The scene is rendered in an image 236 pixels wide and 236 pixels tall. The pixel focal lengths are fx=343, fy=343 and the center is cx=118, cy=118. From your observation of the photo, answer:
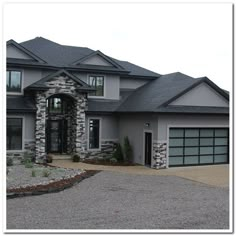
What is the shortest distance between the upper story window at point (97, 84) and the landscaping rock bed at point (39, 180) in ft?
21.0

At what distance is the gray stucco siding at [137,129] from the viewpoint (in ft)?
56.1

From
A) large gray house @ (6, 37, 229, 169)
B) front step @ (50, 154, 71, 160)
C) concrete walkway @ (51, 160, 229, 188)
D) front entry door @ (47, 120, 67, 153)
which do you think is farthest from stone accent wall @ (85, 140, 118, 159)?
front entry door @ (47, 120, 67, 153)

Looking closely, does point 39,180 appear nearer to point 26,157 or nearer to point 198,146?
point 26,157

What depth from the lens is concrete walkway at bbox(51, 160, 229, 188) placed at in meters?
14.0

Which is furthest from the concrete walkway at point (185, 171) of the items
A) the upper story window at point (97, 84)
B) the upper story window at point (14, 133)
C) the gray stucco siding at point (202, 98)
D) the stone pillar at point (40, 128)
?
the upper story window at point (97, 84)

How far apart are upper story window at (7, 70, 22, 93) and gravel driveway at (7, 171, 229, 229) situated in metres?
8.05

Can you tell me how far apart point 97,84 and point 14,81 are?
15.6ft

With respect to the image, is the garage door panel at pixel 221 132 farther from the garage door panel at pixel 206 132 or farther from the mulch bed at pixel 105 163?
the mulch bed at pixel 105 163

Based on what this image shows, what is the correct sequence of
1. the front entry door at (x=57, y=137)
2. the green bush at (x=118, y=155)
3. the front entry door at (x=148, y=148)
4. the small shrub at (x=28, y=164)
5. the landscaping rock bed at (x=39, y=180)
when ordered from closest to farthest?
the landscaping rock bed at (x=39, y=180) → the small shrub at (x=28, y=164) → the front entry door at (x=148, y=148) → the green bush at (x=118, y=155) → the front entry door at (x=57, y=137)

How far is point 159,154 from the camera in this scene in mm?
16609

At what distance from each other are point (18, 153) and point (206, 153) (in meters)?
9.87

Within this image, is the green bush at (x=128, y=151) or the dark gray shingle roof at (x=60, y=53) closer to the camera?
the green bush at (x=128, y=151)

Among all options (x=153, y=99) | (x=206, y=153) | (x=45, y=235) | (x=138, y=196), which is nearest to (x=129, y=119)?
(x=153, y=99)

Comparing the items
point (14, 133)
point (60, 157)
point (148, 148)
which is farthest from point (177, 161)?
point (14, 133)
